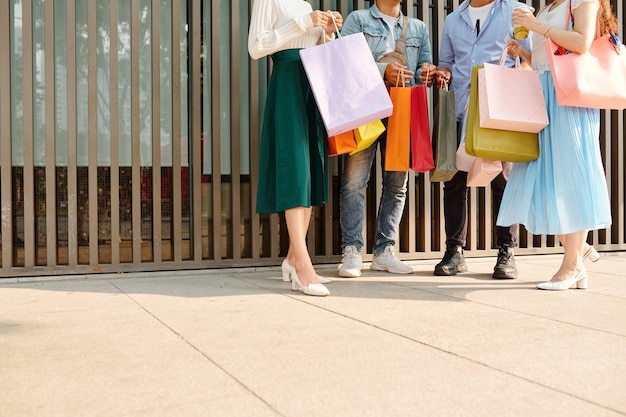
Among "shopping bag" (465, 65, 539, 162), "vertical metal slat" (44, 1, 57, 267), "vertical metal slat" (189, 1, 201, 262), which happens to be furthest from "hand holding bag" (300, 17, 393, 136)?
"vertical metal slat" (44, 1, 57, 267)

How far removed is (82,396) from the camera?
1.88 meters

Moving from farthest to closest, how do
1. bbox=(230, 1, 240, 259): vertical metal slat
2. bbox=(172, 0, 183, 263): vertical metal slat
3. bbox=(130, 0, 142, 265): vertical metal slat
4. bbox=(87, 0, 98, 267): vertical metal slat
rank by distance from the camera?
bbox=(230, 1, 240, 259): vertical metal slat < bbox=(172, 0, 183, 263): vertical metal slat < bbox=(130, 0, 142, 265): vertical metal slat < bbox=(87, 0, 98, 267): vertical metal slat

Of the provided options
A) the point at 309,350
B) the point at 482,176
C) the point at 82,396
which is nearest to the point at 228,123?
the point at 482,176

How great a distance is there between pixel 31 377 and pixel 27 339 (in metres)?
0.56

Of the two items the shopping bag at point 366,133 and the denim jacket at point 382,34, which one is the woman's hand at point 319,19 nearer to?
the shopping bag at point 366,133

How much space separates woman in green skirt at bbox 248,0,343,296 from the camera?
3617 mm

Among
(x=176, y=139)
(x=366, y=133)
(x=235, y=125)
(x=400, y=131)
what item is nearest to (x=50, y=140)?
(x=176, y=139)

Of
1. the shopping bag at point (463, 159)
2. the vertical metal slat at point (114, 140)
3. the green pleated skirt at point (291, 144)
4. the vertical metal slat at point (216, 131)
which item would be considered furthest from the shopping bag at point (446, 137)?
the vertical metal slat at point (114, 140)

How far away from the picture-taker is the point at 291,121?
12.1 ft

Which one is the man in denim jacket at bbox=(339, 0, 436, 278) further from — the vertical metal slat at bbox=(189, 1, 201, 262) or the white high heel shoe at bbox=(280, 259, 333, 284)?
the vertical metal slat at bbox=(189, 1, 201, 262)

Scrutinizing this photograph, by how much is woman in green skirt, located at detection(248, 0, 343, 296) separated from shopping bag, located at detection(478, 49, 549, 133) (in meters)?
0.92

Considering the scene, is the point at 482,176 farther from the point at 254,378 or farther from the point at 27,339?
the point at 27,339

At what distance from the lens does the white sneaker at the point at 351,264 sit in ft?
14.2

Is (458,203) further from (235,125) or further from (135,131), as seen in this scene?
(135,131)
